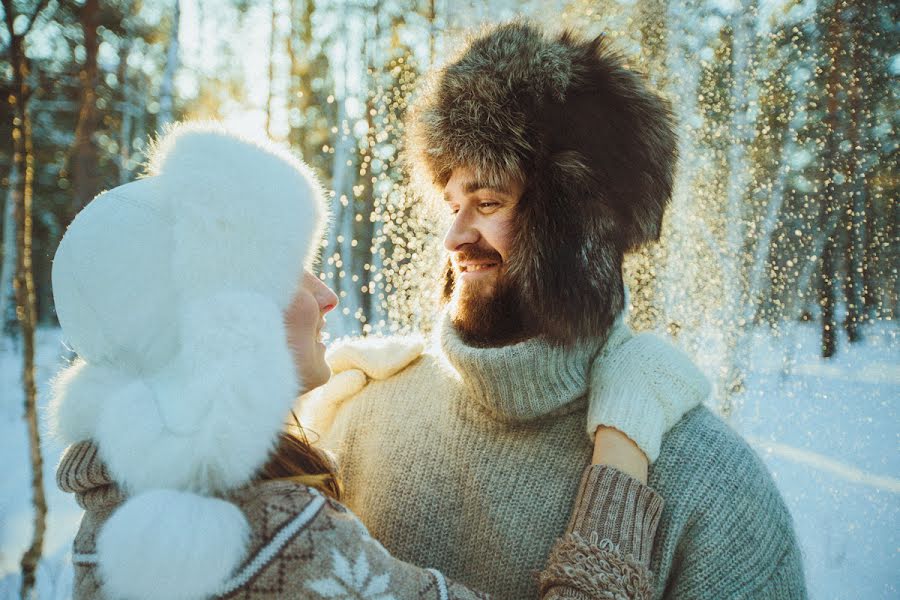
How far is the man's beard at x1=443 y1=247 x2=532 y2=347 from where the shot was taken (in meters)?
1.58

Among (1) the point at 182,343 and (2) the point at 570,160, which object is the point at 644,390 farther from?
(1) the point at 182,343

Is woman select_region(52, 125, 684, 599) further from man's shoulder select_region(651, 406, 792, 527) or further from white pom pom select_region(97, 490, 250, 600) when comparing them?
man's shoulder select_region(651, 406, 792, 527)

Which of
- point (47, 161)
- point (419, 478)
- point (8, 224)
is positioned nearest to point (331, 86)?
point (47, 161)

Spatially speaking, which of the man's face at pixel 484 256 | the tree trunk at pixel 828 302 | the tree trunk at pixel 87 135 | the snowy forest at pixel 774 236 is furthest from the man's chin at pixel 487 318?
the tree trunk at pixel 87 135

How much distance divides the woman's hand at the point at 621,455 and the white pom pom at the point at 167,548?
0.75 metres

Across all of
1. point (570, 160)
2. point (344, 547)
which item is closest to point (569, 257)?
point (570, 160)

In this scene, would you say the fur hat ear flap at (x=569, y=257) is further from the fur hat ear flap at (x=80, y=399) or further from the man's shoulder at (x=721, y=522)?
the fur hat ear flap at (x=80, y=399)

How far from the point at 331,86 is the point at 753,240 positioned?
24.5ft

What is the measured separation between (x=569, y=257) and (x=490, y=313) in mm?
277

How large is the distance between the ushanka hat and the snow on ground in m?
0.67

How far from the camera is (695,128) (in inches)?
81.5

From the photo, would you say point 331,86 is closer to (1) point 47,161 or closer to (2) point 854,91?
(1) point 47,161

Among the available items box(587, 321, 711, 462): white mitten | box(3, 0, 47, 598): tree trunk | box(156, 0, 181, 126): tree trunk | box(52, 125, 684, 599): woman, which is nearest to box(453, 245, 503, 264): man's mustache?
box(587, 321, 711, 462): white mitten

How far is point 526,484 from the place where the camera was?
4.70 ft
